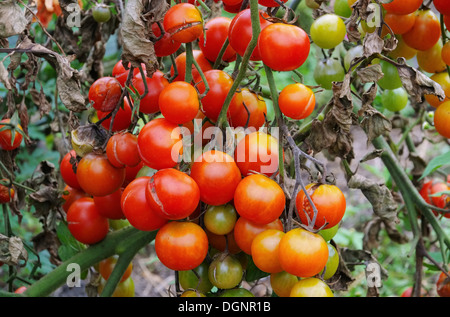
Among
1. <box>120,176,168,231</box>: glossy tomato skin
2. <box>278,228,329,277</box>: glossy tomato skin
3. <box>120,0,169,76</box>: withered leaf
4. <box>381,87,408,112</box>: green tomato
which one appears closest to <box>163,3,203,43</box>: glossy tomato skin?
<box>120,0,169,76</box>: withered leaf

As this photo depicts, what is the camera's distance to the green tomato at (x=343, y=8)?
3.65 ft

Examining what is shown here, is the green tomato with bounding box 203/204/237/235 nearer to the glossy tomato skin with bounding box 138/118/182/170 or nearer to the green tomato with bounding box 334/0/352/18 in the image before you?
the glossy tomato skin with bounding box 138/118/182/170

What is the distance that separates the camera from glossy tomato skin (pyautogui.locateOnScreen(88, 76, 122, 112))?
865 millimetres

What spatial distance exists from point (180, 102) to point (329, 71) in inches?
21.0

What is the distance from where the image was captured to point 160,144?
76cm

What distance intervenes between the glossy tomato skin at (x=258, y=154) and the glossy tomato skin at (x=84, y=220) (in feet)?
1.41

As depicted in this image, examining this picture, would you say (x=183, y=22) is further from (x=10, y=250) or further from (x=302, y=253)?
(x=10, y=250)

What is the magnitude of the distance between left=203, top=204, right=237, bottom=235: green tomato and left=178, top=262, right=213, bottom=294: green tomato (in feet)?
0.35

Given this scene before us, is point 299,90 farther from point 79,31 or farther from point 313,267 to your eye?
point 79,31

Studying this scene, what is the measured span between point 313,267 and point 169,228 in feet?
0.77

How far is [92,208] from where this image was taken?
1.05 metres

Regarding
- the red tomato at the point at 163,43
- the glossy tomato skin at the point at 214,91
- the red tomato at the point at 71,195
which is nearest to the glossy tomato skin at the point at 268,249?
the glossy tomato skin at the point at 214,91

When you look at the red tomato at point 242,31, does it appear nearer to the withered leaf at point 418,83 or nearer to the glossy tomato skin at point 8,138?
the withered leaf at point 418,83

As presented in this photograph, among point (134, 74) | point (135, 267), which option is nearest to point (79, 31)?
point (134, 74)
